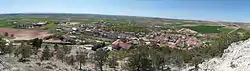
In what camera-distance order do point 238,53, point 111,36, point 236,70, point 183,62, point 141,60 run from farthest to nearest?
point 111,36, point 183,62, point 141,60, point 238,53, point 236,70

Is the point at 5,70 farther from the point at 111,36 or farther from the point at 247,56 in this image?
the point at 111,36

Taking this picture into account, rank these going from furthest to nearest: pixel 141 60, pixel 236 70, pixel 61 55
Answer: pixel 61 55 → pixel 141 60 → pixel 236 70

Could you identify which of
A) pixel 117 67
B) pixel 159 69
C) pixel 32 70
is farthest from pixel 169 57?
pixel 32 70

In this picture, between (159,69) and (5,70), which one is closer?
(5,70)

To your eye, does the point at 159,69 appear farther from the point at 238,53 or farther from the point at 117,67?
the point at 238,53

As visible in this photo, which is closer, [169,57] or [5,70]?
[5,70]

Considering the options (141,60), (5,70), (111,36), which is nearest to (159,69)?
(141,60)

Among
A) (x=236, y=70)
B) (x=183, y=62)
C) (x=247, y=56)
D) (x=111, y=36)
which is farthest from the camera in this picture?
(x=111, y=36)

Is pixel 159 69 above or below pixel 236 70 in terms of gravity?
below

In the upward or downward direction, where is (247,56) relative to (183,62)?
upward
